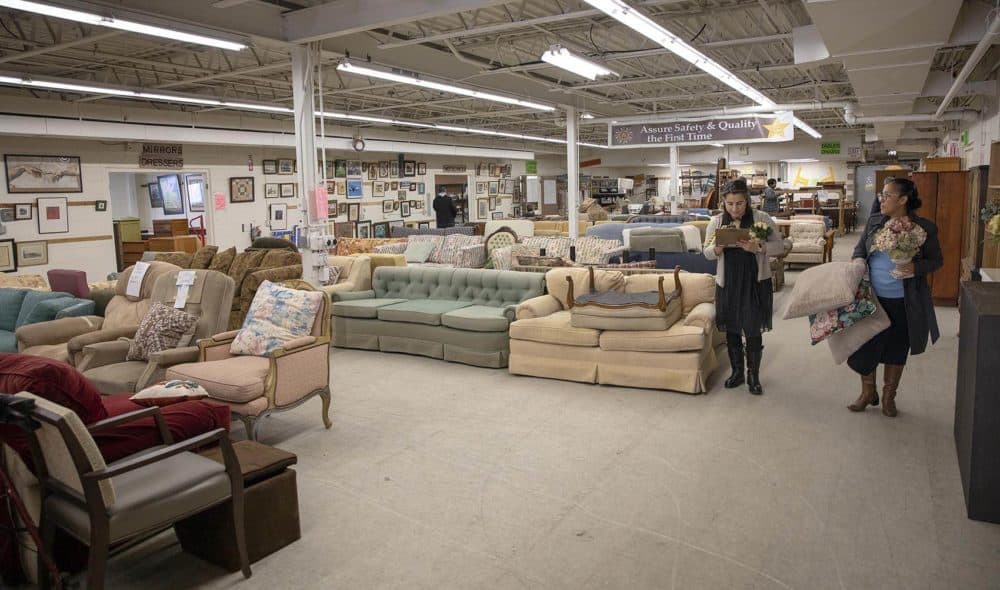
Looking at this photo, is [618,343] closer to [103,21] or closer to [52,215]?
[103,21]

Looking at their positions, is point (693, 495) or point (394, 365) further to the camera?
point (394, 365)

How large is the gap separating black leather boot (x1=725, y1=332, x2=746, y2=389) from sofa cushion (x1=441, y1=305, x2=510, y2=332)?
6.44 ft

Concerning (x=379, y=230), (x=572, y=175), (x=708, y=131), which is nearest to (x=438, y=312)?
(x=572, y=175)

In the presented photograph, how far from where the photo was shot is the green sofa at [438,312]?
21.2 feet

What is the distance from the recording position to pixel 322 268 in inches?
317

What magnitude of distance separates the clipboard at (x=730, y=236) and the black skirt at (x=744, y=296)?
18 centimetres

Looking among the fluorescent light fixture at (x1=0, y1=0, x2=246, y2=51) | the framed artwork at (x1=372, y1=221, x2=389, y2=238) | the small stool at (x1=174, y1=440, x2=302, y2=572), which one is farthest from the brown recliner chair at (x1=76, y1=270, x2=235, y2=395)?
the framed artwork at (x1=372, y1=221, x2=389, y2=238)

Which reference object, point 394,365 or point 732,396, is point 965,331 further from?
point 394,365

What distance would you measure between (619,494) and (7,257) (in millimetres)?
10956

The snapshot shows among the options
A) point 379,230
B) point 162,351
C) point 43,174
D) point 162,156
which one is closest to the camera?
point 162,351

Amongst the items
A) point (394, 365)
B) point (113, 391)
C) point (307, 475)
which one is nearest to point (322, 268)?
point (394, 365)

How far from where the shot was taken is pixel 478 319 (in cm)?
645

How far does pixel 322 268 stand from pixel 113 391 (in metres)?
3.59

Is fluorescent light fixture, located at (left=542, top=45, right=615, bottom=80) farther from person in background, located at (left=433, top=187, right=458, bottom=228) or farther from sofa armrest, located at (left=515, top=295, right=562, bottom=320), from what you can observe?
person in background, located at (left=433, top=187, right=458, bottom=228)
